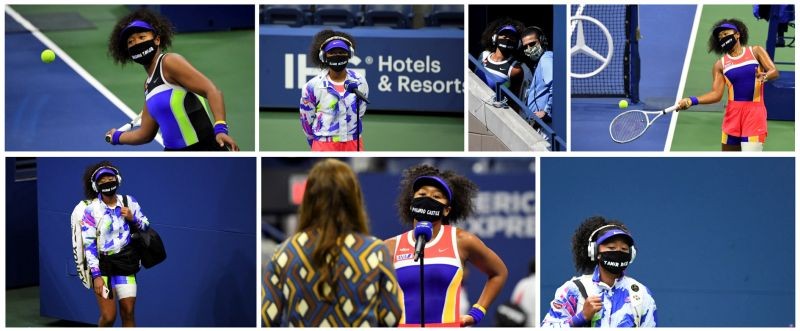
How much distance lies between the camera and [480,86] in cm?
890

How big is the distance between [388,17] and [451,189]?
118 inches

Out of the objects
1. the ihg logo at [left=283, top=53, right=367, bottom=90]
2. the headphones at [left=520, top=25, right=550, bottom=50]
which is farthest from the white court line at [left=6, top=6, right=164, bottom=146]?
the headphones at [left=520, top=25, right=550, bottom=50]

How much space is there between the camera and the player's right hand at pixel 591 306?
6.99 meters

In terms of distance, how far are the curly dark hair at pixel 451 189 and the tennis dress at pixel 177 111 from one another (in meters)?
1.07

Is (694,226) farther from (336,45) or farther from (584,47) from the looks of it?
(336,45)

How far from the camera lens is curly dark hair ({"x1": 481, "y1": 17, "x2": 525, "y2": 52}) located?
9.11 m

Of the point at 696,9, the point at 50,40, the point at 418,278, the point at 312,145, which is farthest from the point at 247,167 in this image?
the point at 50,40

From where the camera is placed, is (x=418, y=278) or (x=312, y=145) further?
(x=312, y=145)

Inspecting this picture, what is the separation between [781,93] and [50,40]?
6254 mm

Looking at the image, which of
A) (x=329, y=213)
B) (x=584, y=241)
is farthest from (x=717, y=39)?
(x=329, y=213)

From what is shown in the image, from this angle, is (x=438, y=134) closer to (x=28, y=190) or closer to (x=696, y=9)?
(x=696, y=9)

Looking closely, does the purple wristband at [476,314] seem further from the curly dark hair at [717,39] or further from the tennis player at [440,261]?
the curly dark hair at [717,39]

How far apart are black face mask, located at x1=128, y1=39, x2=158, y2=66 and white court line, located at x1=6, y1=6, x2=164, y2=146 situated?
2.48 metres

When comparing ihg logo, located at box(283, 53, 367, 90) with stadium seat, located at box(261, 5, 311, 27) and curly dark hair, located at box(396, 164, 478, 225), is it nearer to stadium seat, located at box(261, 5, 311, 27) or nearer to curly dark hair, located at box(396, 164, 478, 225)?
stadium seat, located at box(261, 5, 311, 27)
